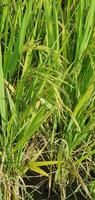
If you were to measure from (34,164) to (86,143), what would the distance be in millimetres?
198

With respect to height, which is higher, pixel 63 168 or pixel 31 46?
pixel 31 46

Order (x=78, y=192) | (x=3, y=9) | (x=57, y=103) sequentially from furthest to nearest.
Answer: (x=78, y=192) < (x=3, y=9) < (x=57, y=103)

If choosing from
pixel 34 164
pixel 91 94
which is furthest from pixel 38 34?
pixel 34 164

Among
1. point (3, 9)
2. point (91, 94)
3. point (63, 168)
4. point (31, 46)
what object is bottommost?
point (63, 168)

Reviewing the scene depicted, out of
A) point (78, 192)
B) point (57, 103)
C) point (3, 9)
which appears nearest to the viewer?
point (57, 103)

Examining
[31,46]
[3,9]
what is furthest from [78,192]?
[3,9]

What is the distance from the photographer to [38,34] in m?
1.48

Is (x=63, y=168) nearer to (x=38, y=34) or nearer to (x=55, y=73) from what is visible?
(x=55, y=73)

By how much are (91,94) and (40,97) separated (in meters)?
0.17

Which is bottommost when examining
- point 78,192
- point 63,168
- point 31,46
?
point 78,192

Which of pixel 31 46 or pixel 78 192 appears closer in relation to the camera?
pixel 31 46

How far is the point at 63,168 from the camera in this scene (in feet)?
4.50

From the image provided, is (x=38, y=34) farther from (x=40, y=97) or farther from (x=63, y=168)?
(x=63, y=168)

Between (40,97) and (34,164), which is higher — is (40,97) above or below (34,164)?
above
